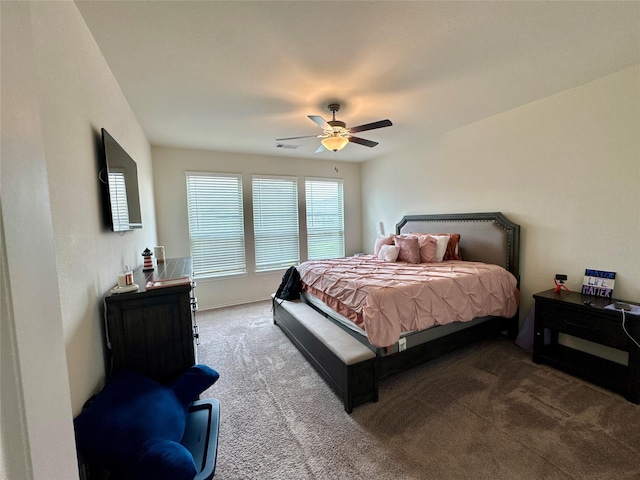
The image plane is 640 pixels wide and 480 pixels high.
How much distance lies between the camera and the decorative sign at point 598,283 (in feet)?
7.70

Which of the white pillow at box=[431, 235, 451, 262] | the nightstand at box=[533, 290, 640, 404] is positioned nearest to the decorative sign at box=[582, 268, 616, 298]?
the nightstand at box=[533, 290, 640, 404]

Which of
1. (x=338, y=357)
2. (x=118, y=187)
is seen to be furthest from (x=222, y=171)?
(x=338, y=357)

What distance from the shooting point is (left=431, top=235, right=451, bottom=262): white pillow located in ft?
11.3

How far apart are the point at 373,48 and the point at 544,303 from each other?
272cm

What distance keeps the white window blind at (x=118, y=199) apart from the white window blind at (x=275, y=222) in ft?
8.80

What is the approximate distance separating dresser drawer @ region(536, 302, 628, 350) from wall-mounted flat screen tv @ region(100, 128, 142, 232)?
12.1 ft

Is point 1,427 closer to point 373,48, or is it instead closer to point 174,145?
point 373,48

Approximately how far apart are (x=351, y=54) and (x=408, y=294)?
193cm

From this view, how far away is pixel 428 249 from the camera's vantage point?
3.45 m

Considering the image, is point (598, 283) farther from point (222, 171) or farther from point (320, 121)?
point (222, 171)

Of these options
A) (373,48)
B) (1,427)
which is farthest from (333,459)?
(373,48)

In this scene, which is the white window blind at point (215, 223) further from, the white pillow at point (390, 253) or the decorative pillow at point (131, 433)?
the decorative pillow at point (131, 433)

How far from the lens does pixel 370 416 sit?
192 centimetres

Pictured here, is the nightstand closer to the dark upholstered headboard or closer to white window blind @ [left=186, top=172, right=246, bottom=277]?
the dark upholstered headboard
